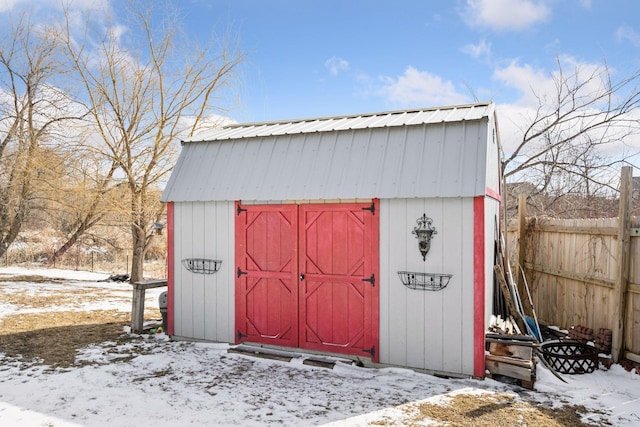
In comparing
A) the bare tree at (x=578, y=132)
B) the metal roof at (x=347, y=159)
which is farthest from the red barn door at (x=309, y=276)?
the bare tree at (x=578, y=132)

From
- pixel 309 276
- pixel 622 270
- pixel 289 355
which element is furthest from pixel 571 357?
pixel 289 355

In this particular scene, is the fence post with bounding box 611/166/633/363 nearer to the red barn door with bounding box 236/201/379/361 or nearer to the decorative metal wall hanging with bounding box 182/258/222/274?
the red barn door with bounding box 236/201/379/361

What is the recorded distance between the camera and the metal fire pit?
16.8ft

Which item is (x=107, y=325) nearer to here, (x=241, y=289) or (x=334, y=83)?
(x=241, y=289)

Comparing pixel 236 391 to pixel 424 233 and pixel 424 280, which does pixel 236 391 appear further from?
pixel 424 233

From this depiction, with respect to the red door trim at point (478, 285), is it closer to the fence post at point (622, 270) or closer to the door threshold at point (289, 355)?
the door threshold at point (289, 355)

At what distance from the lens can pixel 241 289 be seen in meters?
5.97

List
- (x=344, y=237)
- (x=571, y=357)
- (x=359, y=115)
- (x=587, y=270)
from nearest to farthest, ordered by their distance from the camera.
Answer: (x=571, y=357) < (x=344, y=237) < (x=587, y=270) < (x=359, y=115)

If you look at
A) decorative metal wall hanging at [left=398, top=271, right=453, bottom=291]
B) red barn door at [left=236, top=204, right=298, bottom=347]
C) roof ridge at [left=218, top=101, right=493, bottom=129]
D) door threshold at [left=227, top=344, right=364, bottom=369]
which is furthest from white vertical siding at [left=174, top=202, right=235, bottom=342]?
decorative metal wall hanging at [left=398, top=271, right=453, bottom=291]

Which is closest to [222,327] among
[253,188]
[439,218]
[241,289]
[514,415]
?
[241,289]

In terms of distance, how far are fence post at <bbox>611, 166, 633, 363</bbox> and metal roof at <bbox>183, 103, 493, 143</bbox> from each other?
1.89 m

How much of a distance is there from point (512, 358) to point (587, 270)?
→ 7.42ft

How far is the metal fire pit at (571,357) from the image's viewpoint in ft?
16.8

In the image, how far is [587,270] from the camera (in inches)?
237
